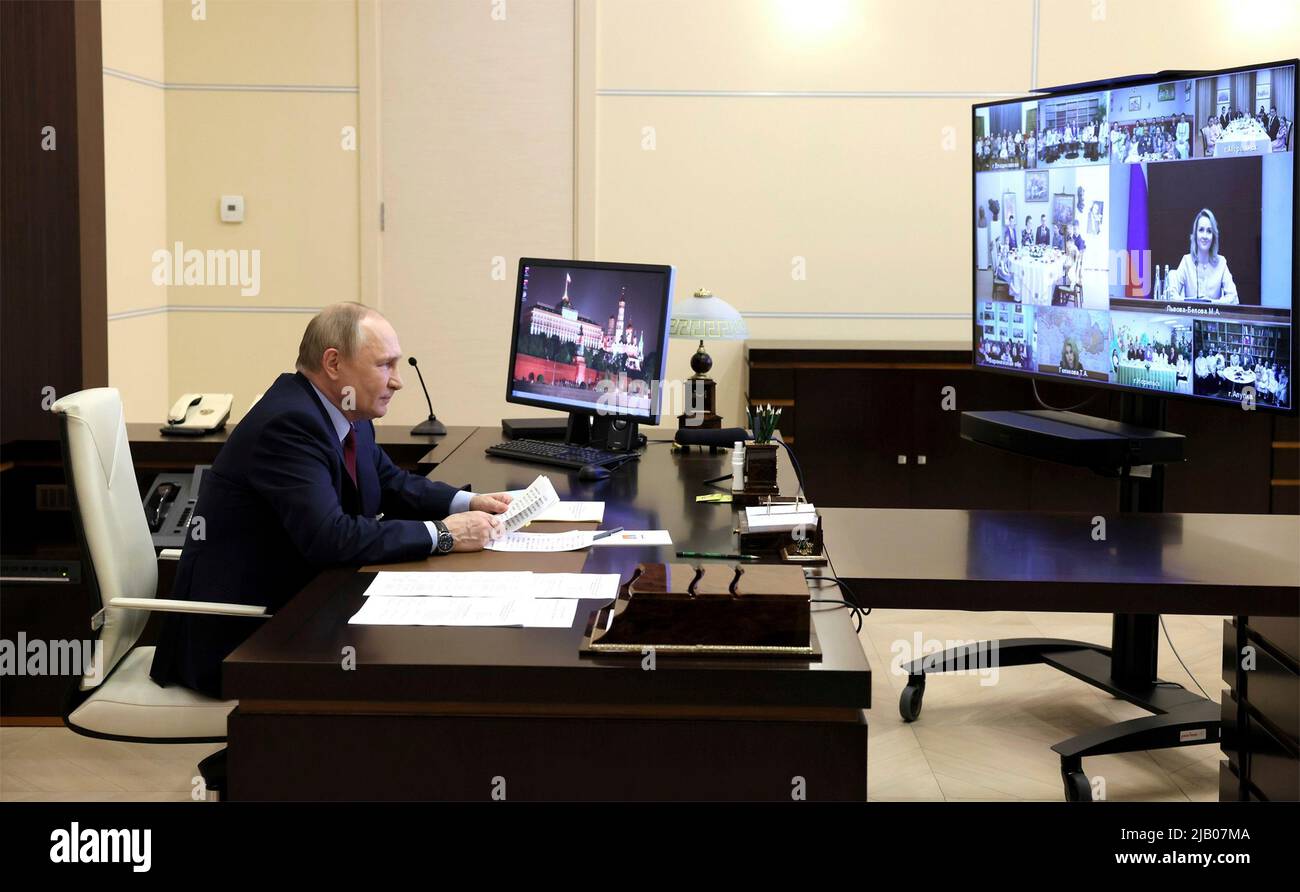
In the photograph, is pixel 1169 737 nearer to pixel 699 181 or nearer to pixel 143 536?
pixel 143 536

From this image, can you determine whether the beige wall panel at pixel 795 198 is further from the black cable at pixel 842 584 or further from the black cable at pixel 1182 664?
the black cable at pixel 842 584

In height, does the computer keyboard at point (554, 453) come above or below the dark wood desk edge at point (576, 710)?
above

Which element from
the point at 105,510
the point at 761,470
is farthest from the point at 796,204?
the point at 105,510

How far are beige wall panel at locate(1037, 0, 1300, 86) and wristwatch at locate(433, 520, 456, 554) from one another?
14.7ft

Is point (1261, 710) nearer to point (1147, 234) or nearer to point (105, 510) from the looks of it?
point (1147, 234)

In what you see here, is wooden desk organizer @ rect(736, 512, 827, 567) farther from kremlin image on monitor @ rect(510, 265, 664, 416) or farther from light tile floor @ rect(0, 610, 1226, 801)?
kremlin image on monitor @ rect(510, 265, 664, 416)

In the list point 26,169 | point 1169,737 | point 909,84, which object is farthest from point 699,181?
point 1169,737

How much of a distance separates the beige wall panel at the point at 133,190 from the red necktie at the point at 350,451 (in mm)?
3132

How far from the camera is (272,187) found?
6.20m

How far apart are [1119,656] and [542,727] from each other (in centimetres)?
264

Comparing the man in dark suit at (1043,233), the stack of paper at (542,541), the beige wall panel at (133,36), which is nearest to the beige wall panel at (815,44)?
the beige wall panel at (133,36)

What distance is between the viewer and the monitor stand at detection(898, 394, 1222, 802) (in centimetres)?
357

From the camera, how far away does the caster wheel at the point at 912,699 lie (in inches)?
161
